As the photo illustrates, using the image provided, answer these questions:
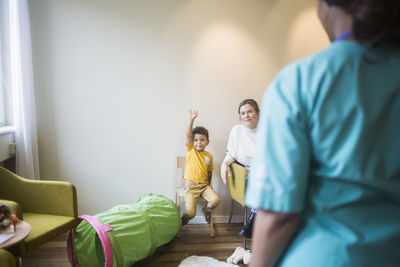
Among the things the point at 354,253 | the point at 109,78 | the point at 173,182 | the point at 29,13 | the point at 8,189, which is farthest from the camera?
the point at 173,182

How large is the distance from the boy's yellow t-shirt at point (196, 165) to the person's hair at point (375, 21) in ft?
8.26

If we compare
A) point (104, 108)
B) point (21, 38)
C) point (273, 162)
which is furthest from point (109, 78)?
point (273, 162)

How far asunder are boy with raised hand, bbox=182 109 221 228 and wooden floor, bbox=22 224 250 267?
0.64 feet

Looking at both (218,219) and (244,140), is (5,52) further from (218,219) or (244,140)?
(218,219)

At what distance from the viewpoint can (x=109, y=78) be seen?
300cm

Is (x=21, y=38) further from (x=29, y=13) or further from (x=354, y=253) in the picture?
(x=354, y=253)

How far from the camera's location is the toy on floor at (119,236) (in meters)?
2.04

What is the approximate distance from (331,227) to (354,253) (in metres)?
0.06

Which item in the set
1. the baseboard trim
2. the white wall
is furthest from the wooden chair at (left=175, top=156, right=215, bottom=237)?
the baseboard trim

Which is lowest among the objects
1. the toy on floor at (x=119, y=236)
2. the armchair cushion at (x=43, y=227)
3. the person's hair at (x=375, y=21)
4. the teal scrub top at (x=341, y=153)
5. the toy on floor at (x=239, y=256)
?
the toy on floor at (x=239, y=256)

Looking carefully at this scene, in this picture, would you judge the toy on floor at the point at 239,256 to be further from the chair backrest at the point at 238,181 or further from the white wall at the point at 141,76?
the white wall at the point at 141,76

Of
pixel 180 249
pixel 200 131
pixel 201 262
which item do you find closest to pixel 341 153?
pixel 201 262

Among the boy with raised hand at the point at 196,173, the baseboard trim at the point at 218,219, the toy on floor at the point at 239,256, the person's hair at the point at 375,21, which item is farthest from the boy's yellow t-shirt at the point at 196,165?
the person's hair at the point at 375,21

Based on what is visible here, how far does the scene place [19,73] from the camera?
2.51 meters
